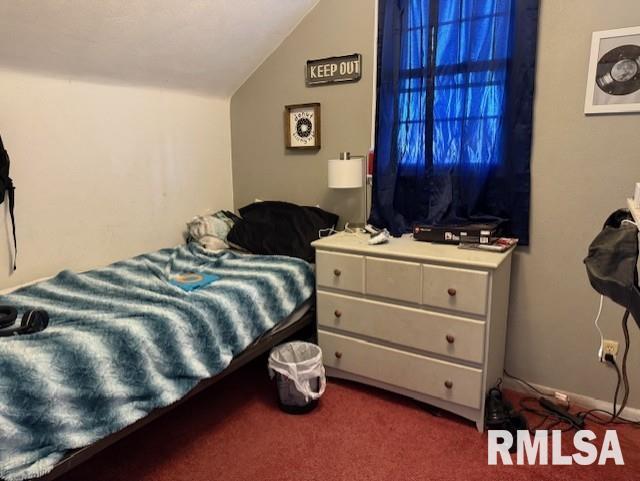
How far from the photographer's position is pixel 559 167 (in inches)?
87.8

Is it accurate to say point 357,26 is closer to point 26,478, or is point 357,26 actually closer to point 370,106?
point 370,106

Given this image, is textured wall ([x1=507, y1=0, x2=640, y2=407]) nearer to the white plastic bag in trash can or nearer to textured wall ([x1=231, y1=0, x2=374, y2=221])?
textured wall ([x1=231, y1=0, x2=374, y2=221])

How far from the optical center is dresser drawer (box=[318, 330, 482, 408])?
2.13m

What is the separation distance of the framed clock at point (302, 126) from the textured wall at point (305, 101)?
0.05 m

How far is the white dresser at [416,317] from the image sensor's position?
2.07 meters

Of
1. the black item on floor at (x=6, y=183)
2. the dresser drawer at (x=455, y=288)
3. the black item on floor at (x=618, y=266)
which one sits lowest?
the dresser drawer at (x=455, y=288)

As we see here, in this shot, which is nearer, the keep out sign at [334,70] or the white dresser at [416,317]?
the white dresser at [416,317]

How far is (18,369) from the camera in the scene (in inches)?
55.7

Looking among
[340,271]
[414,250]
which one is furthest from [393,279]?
[340,271]

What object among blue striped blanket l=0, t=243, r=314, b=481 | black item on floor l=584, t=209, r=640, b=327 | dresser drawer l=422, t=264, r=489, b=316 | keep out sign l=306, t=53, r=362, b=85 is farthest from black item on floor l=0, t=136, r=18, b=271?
black item on floor l=584, t=209, r=640, b=327

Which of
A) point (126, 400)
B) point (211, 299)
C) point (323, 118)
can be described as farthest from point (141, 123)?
point (126, 400)

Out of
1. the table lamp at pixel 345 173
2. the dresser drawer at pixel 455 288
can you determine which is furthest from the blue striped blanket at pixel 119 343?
the dresser drawer at pixel 455 288

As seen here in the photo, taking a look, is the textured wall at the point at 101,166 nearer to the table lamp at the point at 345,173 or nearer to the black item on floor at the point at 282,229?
the black item on floor at the point at 282,229

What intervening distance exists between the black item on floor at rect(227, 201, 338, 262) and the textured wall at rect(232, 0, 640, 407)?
25cm
